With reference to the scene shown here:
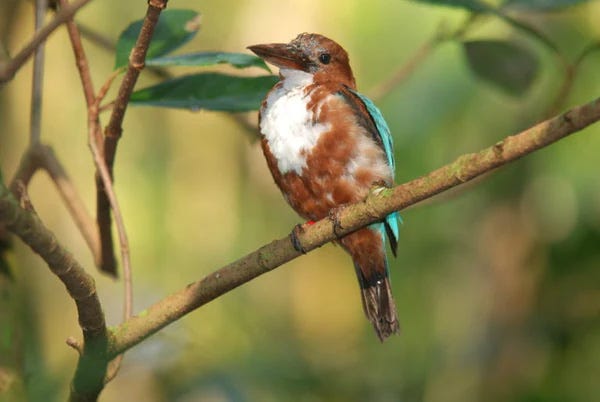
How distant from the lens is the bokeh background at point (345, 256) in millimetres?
3988

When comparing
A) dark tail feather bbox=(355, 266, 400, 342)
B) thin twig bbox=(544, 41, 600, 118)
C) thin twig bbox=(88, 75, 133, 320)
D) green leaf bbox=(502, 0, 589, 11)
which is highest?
green leaf bbox=(502, 0, 589, 11)

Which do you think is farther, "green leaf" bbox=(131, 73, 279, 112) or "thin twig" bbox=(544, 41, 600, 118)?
"thin twig" bbox=(544, 41, 600, 118)

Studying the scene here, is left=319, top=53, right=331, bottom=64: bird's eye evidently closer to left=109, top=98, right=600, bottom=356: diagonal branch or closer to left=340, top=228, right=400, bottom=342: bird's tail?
left=340, top=228, right=400, bottom=342: bird's tail

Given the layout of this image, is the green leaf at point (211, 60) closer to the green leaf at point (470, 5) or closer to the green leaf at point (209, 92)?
the green leaf at point (209, 92)

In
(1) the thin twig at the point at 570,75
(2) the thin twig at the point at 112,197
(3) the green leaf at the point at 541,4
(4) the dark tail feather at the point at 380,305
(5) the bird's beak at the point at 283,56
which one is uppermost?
(5) the bird's beak at the point at 283,56

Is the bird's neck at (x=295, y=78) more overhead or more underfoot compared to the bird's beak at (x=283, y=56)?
more underfoot

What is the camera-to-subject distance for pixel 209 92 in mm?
2525

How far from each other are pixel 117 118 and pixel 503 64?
1.45 metres

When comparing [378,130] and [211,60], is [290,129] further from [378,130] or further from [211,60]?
[211,60]

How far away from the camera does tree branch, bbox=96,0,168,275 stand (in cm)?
174

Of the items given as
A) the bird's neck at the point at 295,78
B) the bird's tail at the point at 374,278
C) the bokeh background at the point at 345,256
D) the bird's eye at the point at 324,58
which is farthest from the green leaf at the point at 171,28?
the bokeh background at the point at 345,256

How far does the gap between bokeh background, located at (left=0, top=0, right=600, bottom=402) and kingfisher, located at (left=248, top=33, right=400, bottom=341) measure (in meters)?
0.62

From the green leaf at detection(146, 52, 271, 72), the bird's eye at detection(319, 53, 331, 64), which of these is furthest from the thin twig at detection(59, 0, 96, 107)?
the bird's eye at detection(319, 53, 331, 64)

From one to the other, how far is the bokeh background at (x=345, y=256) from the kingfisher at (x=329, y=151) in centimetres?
62
